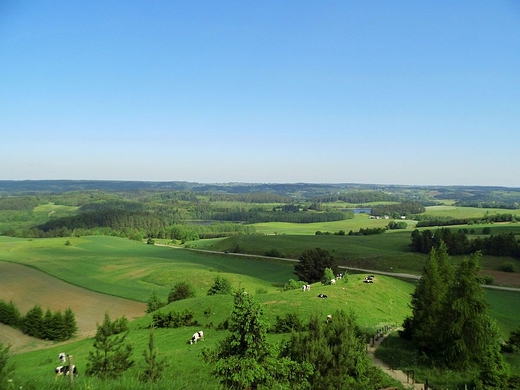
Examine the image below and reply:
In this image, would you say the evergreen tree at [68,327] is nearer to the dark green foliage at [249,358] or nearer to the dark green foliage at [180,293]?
the dark green foliage at [180,293]

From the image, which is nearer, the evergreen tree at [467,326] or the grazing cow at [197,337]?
the evergreen tree at [467,326]

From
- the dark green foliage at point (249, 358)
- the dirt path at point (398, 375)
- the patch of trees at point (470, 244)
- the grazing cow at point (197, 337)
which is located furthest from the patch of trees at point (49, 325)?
the patch of trees at point (470, 244)

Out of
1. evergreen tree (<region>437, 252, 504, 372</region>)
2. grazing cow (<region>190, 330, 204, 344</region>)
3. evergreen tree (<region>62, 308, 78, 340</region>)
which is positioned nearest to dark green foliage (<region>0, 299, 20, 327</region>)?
evergreen tree (<region>62, 308, 78, 340</region>)

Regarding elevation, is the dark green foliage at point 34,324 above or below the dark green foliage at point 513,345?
below

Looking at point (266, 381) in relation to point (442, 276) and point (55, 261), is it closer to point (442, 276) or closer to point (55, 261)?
point (442, 276)

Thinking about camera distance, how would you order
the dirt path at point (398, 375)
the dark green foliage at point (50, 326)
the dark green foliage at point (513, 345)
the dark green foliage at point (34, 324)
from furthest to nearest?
the dark green foliage at point (34, 324)
the dark green foliage at point (50, 326)
the dark green foliage at point (513, 345)
the dirt path at point (398, 375)

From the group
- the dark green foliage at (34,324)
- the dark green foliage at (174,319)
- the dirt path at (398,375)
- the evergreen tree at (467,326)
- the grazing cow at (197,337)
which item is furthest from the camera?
the dark green foliage at (34,324)
